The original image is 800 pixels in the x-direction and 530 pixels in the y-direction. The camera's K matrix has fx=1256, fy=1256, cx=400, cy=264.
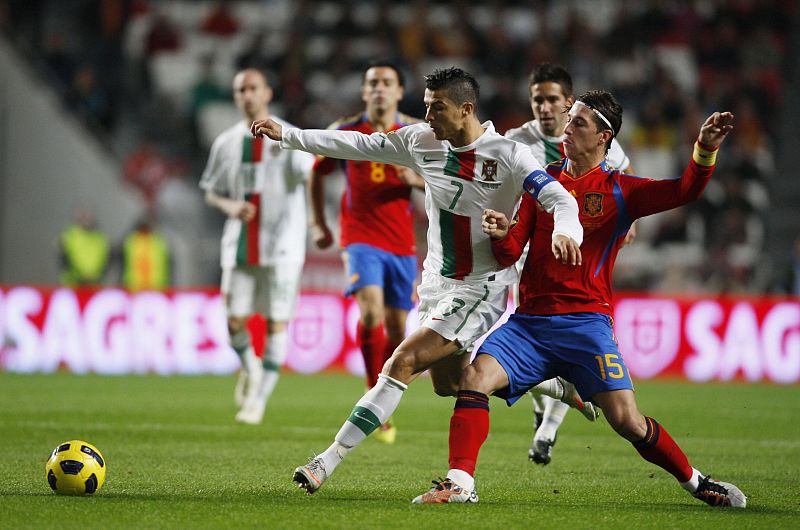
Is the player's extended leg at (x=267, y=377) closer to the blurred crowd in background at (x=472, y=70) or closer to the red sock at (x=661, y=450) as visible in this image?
the red sock at (x=661, y=450)

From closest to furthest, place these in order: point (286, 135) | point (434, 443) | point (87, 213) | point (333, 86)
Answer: point (286, 135) < point (434, 443) < point (87, 213) < point (333, 86)

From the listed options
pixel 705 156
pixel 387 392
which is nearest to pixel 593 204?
pixel 705 156

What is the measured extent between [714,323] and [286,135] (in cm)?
1021

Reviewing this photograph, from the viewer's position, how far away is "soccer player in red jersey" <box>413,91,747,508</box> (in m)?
5.54

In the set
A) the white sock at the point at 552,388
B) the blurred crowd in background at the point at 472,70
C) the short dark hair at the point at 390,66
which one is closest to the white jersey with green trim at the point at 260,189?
the short dark hair at the point at 390,66

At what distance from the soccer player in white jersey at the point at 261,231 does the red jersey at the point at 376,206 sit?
1125 millimetres

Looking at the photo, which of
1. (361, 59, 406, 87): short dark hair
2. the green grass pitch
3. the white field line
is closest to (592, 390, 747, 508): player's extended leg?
the green grass pitch

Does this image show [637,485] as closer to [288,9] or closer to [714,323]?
[714,323]

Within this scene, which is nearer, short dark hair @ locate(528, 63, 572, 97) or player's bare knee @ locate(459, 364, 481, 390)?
player's bare knee @ locate(459, 364, 481, 390)

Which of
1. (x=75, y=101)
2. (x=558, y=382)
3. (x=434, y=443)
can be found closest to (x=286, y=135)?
(x=558, y=382)

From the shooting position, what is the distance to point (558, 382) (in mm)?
6609

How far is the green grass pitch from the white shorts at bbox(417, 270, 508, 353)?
79 centimetres

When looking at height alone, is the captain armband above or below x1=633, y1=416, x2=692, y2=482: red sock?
above

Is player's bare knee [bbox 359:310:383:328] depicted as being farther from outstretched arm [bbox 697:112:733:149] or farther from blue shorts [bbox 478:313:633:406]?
outstretched arm [bbox 697:112:733:149]
